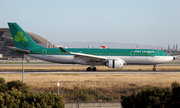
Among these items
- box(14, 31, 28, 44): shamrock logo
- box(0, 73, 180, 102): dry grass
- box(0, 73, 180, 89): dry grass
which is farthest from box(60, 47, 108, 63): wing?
box(0, 73, 180, 102): dry grass

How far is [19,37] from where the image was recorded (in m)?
39.1

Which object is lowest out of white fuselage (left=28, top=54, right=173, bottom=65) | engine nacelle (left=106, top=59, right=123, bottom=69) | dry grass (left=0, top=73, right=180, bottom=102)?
dry grass (left=0, top=73, right=180, bottom=102)

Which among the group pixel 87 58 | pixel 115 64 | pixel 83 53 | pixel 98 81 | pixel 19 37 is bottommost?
pixel 98 81

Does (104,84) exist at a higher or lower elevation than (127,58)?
lower

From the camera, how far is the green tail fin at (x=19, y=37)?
3875 centimetres

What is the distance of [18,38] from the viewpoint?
Result: 3909 centimetres

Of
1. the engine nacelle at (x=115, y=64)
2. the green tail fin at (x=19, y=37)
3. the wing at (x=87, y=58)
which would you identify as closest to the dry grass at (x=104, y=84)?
the engine nacelle at (x=115, y=64)

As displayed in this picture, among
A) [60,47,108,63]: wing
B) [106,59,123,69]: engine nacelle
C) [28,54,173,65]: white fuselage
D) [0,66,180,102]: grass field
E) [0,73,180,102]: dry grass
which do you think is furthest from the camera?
[28,54,173,65]: white fuselage

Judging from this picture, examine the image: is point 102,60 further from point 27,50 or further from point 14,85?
point 14,85

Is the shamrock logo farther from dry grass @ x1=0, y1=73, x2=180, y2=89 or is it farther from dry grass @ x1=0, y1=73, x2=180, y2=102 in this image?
dry grass @ x1=0, y1=73, x2=180, y2=102

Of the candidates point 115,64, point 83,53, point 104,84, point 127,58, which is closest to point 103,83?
point 104,84

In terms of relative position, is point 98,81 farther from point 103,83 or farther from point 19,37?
point 19,37

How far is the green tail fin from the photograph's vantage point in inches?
1526

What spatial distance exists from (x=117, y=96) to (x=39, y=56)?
26.2 meters
